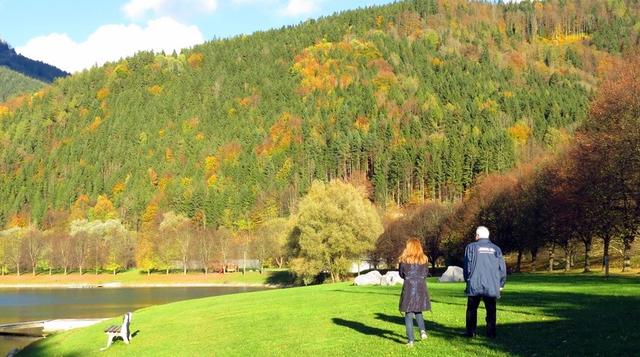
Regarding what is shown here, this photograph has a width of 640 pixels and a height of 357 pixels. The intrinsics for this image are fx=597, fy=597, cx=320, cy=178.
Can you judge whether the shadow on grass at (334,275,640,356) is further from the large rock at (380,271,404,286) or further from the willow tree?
the willow tree

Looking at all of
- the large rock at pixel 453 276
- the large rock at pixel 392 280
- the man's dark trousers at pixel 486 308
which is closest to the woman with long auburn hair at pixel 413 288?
the man's dark trousers at pixel 486 308

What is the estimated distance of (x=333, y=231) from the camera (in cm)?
8650

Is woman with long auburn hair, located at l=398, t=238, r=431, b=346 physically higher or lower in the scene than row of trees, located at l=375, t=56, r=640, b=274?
lower

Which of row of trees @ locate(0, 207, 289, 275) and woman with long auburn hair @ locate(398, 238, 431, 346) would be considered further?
row of trees @ locate(0, 207, 289, 275)

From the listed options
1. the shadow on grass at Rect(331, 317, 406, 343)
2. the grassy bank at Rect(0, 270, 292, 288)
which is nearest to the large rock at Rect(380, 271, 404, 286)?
the shadow on grass at Rect(331, 317, 406, 343)

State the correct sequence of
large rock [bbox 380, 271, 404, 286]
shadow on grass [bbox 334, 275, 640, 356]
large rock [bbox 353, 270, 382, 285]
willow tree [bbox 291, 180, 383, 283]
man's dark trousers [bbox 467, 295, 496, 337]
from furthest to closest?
willow tree [bbox 291, 180, 383, 283], large rock [bbox 353, 270, 382, 285], large rock [bbox 380, 271, 404, 286], man's dark trousers [bbox 467, 295, 496, 337], shadow on grass [bbox 334, 275, 640, 356]

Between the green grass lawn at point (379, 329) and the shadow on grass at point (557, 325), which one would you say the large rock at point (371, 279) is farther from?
the shadow on grass at point (557, 325)

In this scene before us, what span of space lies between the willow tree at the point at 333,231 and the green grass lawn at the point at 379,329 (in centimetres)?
4746

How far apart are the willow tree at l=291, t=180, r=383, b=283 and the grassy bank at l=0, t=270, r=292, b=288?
27681 millimetres

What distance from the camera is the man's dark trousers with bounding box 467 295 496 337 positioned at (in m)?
17.4

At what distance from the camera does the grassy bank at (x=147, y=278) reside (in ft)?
414

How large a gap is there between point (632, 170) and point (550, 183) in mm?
22914

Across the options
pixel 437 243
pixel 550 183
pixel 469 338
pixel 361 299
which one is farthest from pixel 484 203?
pixel 469 338

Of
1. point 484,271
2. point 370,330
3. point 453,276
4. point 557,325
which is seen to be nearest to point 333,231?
point 453,276
